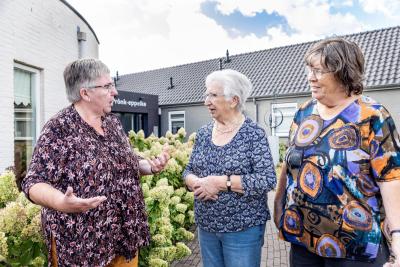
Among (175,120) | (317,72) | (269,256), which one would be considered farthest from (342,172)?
(175,120)

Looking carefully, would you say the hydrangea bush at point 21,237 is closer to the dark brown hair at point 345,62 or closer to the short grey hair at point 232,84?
the short grey hair at point 232,84

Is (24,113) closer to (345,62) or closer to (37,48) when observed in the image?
(37,48)

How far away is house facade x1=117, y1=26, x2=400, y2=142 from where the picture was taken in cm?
1579

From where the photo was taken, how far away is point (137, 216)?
7.11 feet

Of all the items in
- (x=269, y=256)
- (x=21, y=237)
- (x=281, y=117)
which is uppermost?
(x=281, y=117)

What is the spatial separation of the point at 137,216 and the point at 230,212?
1.95ft

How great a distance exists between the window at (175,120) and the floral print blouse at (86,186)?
63.0 ft

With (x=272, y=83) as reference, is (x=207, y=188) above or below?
below

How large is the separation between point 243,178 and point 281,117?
16191 mm

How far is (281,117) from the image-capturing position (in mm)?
18000

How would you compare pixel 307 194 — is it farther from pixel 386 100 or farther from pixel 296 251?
pixel 386 100

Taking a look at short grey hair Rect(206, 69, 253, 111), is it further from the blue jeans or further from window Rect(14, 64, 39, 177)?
window Rect(14, 64, 39, 177)

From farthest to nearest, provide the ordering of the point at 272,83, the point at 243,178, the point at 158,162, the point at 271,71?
1. the point at 271,71
2. the point at 272,83
3. the point at 158,162
4. the point at 243,178

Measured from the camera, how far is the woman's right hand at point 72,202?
5.40 ft
